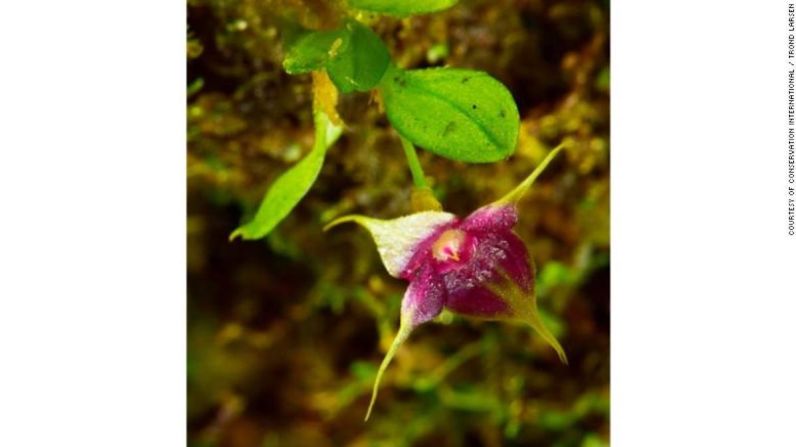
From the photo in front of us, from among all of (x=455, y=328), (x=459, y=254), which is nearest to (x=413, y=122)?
(x=459, y=254)

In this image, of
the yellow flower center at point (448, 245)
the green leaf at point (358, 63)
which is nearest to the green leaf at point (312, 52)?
the green leaf at point (358, 63)

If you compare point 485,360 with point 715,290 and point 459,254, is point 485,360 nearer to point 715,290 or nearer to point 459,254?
point 715,290

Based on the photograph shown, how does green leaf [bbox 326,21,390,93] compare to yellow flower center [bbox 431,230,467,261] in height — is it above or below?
above

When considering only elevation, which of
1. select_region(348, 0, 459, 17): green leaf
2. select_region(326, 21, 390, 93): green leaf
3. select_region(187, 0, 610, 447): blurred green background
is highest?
select_region(348, 0, 459, 17): green leaf

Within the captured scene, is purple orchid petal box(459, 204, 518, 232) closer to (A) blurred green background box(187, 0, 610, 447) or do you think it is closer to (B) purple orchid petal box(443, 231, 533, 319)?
(B) purple orchid petal box(443, 231, 533, 319)

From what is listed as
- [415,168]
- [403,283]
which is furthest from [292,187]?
[403,283]

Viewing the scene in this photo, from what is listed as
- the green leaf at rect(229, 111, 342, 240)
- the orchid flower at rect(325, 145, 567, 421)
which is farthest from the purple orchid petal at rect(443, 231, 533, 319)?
the green leaf at rect(229, 111, 342, 240)

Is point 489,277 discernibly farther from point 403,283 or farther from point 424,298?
point 403,283
